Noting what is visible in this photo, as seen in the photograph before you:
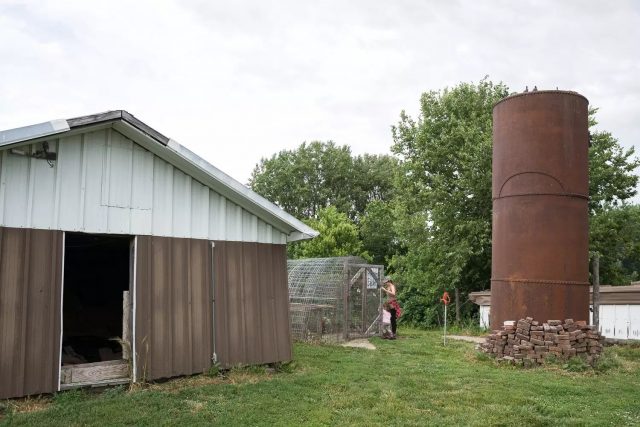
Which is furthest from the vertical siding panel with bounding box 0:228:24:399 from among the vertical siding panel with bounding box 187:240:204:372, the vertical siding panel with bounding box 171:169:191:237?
the vertical siding panel with bounding box 187:240:204:372

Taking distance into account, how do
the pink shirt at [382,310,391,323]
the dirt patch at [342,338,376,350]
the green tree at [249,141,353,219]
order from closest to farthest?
1. the dirt patch at [342,338,376,350]
2. the pink shirt at [382,310,391,323]
3. the green tree at [249,141,353,219]

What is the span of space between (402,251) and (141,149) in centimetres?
2994

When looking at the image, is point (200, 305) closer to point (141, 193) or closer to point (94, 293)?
point (141, 193)

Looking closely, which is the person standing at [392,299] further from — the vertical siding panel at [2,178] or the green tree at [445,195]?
the vertical siding panel at [2,178]

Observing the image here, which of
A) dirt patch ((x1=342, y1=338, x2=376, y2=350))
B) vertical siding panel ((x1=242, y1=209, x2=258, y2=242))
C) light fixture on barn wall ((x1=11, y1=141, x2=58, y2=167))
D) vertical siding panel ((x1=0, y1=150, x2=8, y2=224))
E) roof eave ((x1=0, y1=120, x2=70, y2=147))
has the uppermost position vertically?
roof eave ((x1=0, y1=120, x2=70, y2=147))

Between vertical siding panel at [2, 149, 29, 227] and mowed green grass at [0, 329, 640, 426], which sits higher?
vertical siding panel at [2, 149, 29, 227]

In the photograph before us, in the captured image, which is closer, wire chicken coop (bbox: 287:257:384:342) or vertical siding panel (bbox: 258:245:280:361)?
vertical siding panel (bbox: 258:245:280:361)

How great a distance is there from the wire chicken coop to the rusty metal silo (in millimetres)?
4689

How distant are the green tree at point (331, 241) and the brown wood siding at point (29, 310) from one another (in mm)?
22146

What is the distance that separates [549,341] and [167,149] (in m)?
7.55

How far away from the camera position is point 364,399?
25.2 feet

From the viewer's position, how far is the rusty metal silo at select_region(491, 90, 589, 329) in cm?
→ 1067

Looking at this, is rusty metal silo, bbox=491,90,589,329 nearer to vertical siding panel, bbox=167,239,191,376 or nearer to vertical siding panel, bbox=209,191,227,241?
vertical siding panel, bbox=209,191,227,241

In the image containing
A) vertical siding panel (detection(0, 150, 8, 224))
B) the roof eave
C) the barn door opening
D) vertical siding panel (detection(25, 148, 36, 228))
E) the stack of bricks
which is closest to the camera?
the roof eave
